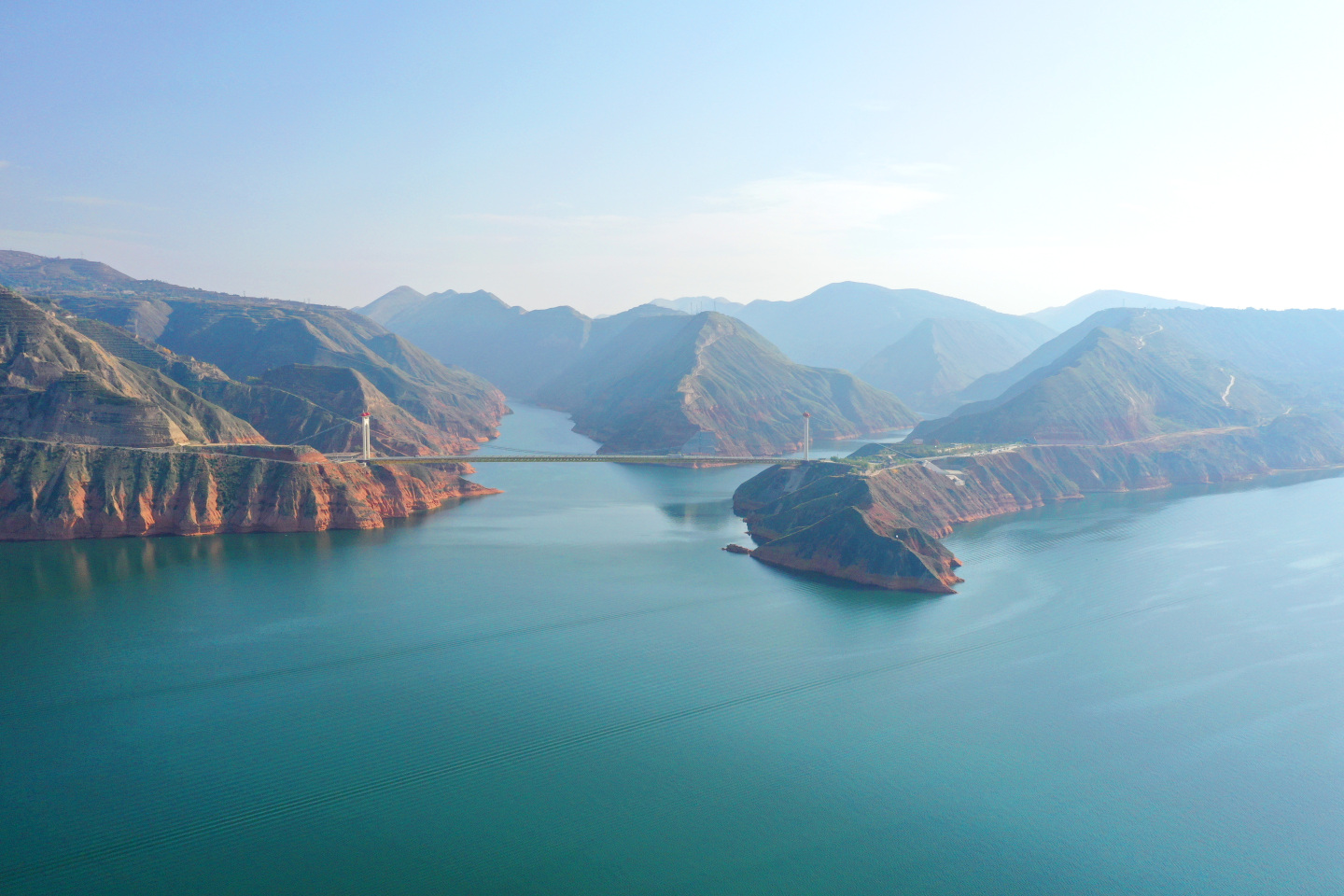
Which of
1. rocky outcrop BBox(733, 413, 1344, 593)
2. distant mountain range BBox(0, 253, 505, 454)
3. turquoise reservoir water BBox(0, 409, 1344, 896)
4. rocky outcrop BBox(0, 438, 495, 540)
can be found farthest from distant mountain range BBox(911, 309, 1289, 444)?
rocky outcrop BBox(0, 438, 495, 540)

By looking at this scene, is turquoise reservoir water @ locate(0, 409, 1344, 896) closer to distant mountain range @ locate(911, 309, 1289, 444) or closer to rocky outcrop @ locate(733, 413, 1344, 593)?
rocky outcrop @ locate(733, 413, 1344, 593)

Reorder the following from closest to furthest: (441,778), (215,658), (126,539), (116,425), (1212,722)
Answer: (441,778) → (1212,722) → (215,658) → (126,539) → (116,425)

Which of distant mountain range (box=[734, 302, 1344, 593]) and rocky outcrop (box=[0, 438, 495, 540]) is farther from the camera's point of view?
rocky outcrop (box=[0, 438, 495, 540])

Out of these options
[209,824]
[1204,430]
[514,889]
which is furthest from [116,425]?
[1204,430]

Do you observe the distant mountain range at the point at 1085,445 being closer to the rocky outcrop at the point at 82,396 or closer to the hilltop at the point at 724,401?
the hilltop at the point at 724,401

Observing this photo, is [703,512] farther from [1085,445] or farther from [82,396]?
[82,396]

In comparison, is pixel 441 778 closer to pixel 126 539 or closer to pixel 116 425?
pixel 126 539

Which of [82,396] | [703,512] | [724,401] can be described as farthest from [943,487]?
[82,396]
